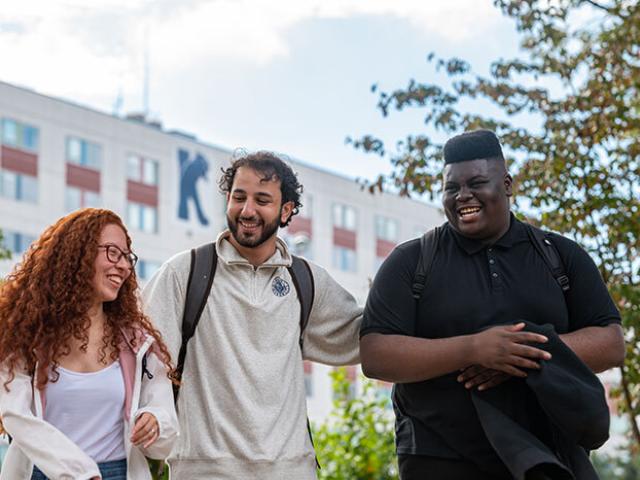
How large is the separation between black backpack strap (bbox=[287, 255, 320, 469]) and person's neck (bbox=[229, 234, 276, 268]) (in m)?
0.16

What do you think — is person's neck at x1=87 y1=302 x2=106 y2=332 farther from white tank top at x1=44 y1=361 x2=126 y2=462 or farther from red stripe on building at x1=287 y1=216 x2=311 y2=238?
red stripe on building at x1=287 y1=216 x2=311 y2=238

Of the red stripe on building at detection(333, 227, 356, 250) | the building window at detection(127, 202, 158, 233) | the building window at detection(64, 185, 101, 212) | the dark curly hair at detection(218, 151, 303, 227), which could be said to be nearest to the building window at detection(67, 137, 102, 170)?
the building window at detection(64, 185, 101, 212)

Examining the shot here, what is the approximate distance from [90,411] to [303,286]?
1.19 metres

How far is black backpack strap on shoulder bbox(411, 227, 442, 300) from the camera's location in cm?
529

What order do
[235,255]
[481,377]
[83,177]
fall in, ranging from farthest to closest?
1. [83,177]
2. [235,255]
3. [481,377]

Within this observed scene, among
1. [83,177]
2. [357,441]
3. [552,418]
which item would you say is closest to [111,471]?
A: [552,418]

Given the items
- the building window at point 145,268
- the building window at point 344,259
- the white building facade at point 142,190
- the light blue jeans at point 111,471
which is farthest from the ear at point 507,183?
the building window at point 344,259

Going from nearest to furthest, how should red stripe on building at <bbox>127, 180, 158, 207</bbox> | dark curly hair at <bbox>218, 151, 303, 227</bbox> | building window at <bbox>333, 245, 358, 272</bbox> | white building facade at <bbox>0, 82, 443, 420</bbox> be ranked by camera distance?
1. dark curly hair at <bbox>218, 151, 303, 227</bbox>
2. white building facade at <bbox>0, 82, 443, 420</bbox>
3. red stripe on building at <bbox>127, 180, 158, 207</bbox>
4. building window at <bbox>333, 245, 358, 272</bbox>

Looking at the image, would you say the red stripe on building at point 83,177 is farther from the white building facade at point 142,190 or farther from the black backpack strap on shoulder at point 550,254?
the black backpack strap on shoulder at point 550,254

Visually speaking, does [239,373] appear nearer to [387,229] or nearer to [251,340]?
[251,340]

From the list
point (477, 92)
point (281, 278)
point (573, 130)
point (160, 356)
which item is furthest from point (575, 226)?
point (160, 356)

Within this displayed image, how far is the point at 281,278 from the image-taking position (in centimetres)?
593

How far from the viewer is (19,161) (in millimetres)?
47438

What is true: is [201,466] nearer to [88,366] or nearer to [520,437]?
[88,366]
